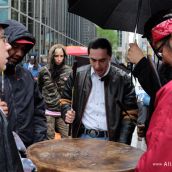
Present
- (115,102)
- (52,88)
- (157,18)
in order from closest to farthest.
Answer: (157,18) < (115,102) < (52,88)

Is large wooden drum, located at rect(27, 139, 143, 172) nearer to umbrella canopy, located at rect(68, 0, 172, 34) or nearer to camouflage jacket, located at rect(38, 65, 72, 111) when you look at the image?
umbrella canopy, located at rect(68, 0, 172, 34)

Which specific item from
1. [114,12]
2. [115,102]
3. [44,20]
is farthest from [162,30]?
[44,20]

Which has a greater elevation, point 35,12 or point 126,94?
point 35,12

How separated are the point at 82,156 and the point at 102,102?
96 cm

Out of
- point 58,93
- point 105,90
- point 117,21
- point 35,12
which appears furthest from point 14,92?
point 35,12

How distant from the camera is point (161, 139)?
161cm

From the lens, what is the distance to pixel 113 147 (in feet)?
10.5

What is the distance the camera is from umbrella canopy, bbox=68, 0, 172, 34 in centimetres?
371

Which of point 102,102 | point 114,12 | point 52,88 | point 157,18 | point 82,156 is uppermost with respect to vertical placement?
point 114,12

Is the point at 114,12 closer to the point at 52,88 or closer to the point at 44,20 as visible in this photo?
the point at 52,88

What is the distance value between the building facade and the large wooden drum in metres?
9.96

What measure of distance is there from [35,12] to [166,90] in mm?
21150

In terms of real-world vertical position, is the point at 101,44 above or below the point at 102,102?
above

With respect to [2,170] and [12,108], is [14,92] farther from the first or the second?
[2,170]
